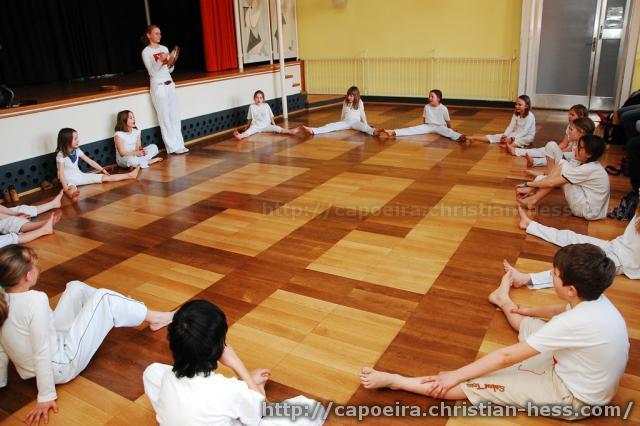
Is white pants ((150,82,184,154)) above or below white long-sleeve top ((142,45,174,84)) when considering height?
below

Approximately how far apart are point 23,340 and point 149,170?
3624mm

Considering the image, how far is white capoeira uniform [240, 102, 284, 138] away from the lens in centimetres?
689

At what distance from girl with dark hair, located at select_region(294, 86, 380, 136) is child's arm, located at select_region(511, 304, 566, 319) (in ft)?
14.5

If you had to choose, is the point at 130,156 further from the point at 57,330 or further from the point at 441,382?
the point at 441,382

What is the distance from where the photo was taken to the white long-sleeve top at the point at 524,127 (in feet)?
18.1

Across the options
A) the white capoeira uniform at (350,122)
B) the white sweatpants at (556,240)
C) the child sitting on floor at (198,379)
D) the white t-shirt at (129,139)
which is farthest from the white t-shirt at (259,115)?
the child sitting on floor at (198,379)

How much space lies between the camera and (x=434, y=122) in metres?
6.36

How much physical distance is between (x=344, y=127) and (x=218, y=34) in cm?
231

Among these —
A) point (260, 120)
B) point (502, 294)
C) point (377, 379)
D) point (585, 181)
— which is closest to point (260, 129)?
point (260, 120)

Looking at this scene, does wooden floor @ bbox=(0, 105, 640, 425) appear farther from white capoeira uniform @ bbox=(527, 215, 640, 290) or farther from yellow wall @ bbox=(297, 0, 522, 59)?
yellow wall @ bbox=(297, 0, 522, 59)

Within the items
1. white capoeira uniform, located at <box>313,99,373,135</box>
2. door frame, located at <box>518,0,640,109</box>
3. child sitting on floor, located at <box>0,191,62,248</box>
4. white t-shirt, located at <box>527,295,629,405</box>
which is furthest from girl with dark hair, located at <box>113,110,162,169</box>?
door frame, located at <box>518,0,640,109</box>

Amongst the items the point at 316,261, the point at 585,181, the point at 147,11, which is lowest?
the point at 316,261

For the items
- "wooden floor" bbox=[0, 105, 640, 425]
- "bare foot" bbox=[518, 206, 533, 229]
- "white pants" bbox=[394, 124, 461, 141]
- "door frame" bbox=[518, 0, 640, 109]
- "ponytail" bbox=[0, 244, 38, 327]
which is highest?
"door frame" bbox=[518, 0, 640, 109]

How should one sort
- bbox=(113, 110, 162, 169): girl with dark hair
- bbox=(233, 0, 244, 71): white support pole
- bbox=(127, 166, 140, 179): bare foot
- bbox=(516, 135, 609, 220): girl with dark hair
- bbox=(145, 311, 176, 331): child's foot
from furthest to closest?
bbox=(233, 0, 244, 71): white support pole
bbox=(113, 110, 162, 169): girl with dark hair
bbox=(127, 166, 140, 179): bare foot
bbox=(516, 135, 609, 220): girl with dark hair
bbox=(145, 311, 176, 331): child's foot
